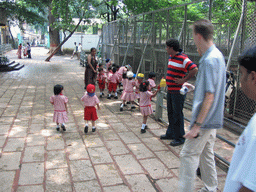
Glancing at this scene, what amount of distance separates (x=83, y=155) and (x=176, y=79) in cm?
198

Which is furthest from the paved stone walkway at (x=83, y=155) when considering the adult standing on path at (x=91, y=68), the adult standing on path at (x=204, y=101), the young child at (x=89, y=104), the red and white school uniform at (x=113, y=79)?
the adult standing on path at (x=91, y=68)

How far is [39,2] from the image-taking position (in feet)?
67.3

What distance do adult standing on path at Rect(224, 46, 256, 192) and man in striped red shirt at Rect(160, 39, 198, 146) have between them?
9.21 ft

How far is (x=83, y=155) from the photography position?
4.08 meters

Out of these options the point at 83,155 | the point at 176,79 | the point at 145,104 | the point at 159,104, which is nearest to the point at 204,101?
the point at 176,79

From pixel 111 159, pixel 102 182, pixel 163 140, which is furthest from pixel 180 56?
pixel 102 182

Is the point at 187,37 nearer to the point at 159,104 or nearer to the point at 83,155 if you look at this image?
the point at 159,104

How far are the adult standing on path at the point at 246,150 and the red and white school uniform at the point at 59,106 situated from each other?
416 cm

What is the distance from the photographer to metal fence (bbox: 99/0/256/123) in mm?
5104

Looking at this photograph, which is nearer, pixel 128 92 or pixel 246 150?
pixel 246 150

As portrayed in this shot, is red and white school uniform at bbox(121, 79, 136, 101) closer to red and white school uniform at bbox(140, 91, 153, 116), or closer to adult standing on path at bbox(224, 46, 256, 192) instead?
red and white school uniform at bbox(140, 91, 153, 116)

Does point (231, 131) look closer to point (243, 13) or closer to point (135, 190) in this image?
point (243, 13)

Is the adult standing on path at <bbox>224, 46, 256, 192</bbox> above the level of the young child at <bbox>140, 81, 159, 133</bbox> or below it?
above

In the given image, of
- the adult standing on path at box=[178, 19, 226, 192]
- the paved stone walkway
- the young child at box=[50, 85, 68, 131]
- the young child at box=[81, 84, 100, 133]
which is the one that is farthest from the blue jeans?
the young child at box=[50, 85, 68, 131]
